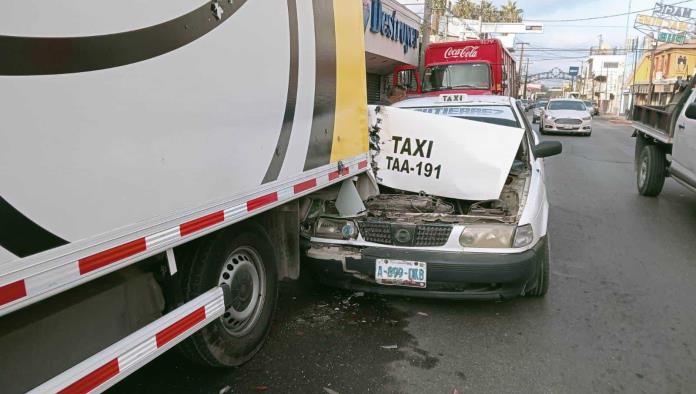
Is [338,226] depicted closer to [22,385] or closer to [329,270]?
[329,270]

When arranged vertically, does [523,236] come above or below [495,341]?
above

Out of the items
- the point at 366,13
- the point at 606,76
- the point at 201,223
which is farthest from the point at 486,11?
the point at 201,223

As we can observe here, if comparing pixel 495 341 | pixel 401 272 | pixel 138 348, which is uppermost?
pixel 138 348

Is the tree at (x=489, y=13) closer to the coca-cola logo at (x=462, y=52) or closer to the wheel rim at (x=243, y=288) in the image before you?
the coca-cola logo at (x=462, y=52)

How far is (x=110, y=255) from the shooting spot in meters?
1.97

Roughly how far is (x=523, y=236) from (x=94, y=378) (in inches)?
112

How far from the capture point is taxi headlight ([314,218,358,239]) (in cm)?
398

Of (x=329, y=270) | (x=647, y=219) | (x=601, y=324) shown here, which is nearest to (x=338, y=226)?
(x=329, y=270)

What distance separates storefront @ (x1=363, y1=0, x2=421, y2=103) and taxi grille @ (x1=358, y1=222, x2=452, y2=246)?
12.8m

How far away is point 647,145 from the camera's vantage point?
28.4 feet

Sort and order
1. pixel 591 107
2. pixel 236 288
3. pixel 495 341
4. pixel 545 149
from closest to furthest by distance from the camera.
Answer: pixel 236 288, pixel 495 341, pixel 545 149, pixel 591 107

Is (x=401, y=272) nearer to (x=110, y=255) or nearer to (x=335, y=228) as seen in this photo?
(x=335, y=228)

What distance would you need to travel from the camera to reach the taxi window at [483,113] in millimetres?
5518

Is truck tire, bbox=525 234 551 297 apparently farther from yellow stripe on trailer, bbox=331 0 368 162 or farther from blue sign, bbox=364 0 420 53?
blue sign, bbox=364 0 420 53
